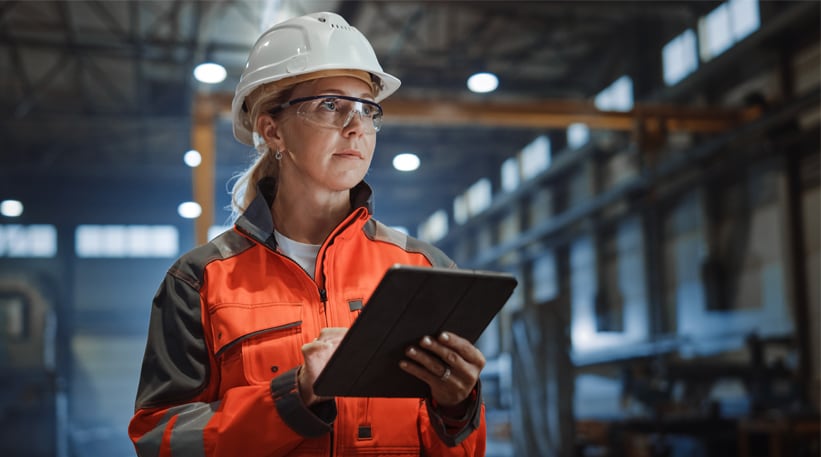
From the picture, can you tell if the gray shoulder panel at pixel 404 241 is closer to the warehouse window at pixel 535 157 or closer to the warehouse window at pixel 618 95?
the warehouse window at pixel 618 95

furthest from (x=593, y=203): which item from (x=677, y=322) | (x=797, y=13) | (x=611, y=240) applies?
(x=797, y=13)

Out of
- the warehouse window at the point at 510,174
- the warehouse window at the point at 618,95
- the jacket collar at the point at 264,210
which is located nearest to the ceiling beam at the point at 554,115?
the warehouse window at the point at 618,95

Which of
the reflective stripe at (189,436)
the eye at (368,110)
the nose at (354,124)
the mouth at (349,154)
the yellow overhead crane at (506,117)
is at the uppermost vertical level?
the yellow overhead crane at (506,117)

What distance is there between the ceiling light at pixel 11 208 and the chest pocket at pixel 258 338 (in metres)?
10.0

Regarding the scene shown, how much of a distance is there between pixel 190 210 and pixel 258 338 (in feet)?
30.5

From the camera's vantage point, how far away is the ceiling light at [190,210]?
9.39 metres

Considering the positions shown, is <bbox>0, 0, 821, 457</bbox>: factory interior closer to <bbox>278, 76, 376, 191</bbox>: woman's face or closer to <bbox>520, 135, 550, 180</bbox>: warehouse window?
<bbox>520, 135, 550, 180</bbox>: warehouse window

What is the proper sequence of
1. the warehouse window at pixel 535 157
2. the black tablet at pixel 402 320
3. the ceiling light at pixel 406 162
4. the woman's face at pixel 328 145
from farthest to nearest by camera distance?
1. the warehouse window at pixel 535 157
2. the ceiling light at pixel 406 162
3. the woman's face at pixel 328 145
4. the black tablet at pixel 402 320

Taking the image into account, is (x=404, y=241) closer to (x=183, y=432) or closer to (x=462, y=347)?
(x=462, y=347)

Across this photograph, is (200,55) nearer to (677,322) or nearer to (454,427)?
(677,322)

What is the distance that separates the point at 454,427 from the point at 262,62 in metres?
1.03

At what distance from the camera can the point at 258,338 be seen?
6.02 ft

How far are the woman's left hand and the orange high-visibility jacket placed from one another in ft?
0.48

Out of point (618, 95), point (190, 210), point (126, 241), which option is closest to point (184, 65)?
point (126, 241)
